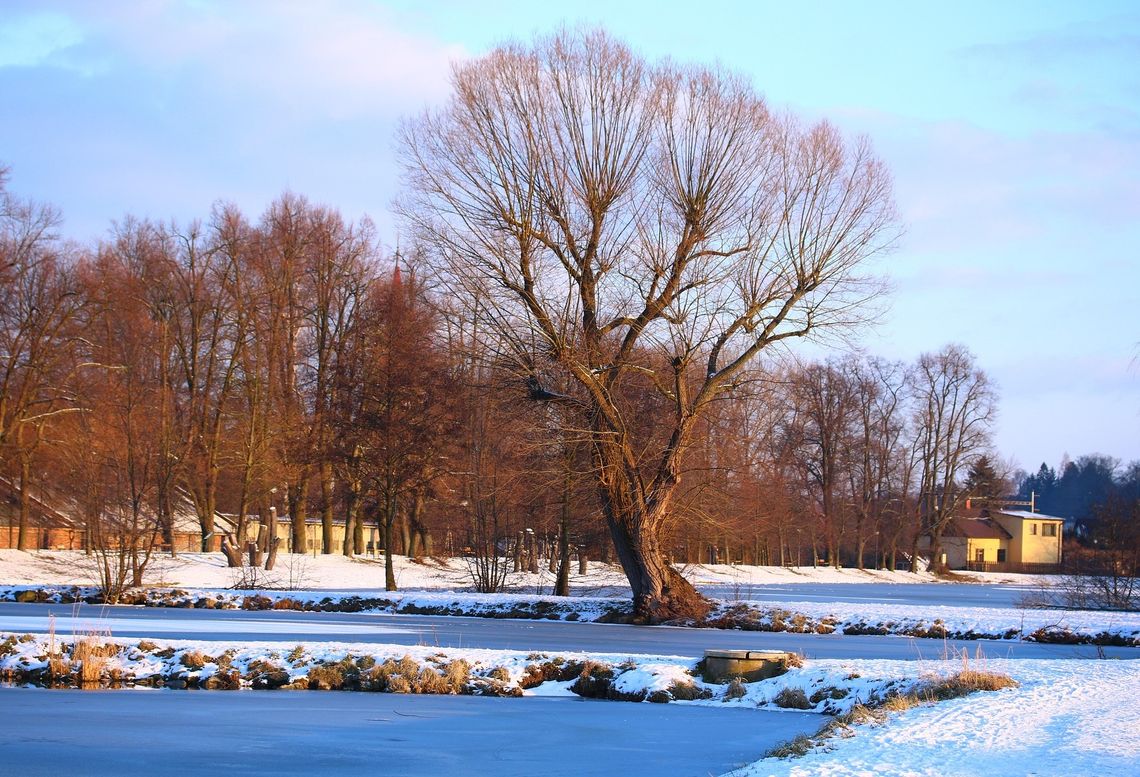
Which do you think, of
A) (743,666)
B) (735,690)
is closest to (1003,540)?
(743,666)

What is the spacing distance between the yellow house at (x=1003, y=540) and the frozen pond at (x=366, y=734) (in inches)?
3966

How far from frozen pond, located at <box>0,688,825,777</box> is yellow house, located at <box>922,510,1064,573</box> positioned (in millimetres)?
100747

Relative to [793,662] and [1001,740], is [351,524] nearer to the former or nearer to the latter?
[793,662]

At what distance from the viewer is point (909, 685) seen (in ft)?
48.6

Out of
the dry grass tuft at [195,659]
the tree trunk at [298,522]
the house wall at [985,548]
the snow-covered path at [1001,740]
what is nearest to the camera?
the snow-covered path at [1001,740]

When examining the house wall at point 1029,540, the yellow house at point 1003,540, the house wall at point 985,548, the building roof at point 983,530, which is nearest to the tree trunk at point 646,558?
the yellow house at point 1003,540

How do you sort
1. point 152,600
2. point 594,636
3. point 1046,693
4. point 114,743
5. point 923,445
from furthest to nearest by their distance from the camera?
point 923,445
point 152,600
point 594,636
point 1046,693
point 114,743

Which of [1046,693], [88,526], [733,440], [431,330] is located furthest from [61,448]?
[1046,693]

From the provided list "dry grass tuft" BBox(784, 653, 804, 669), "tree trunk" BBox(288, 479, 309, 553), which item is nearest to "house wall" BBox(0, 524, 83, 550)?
"tree trunk" BBox(288, 479, 309, 553)

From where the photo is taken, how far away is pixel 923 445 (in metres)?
86.4

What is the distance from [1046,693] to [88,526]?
2716cm

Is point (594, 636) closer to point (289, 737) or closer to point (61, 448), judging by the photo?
point (289, 737)

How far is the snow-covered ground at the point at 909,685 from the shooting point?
946 cm

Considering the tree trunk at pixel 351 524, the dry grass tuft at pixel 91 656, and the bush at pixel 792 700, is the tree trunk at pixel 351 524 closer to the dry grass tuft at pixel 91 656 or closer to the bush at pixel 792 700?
the dry grass tuft at pixel 91 656
